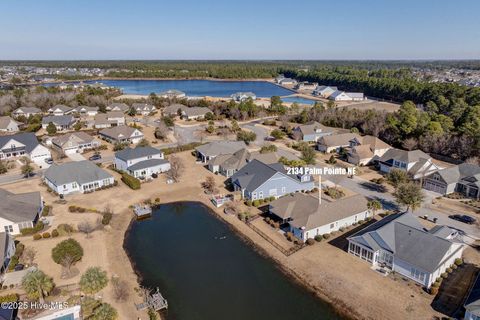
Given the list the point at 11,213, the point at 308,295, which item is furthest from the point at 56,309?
the point at 308,295

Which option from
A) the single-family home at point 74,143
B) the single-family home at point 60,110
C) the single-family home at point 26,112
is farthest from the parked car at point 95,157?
the single-family home at point 26,112

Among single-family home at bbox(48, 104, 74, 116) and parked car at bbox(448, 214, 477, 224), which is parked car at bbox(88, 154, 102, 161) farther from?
parked car at bbox(448, 214, 477, 224)

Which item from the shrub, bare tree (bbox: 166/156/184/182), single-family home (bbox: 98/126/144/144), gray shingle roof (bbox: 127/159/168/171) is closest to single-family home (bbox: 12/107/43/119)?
single-family home (bbox: 98/126/144/144)

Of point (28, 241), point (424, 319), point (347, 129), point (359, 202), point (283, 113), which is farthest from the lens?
point (283, 113)

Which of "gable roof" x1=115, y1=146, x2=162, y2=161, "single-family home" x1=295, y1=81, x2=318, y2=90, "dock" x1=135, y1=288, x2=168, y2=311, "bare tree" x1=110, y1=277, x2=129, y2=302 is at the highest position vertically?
"single-family home" x1=295, y1=81, x2=318, y2=90

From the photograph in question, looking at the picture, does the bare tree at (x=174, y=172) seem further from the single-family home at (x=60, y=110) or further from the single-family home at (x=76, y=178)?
the single-family home at (x=60, y=110)

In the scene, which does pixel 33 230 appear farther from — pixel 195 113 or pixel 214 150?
pixel 195 113

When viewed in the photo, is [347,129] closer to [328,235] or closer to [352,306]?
[328,235]
